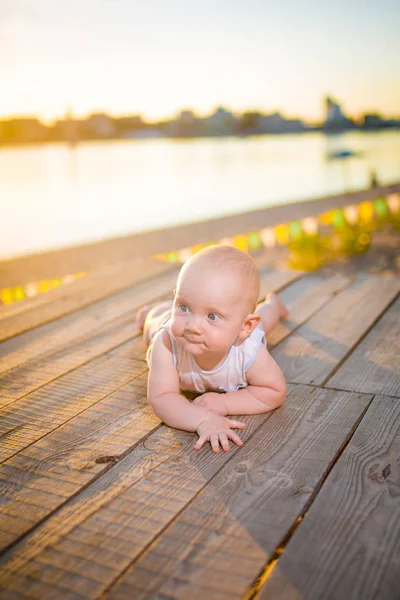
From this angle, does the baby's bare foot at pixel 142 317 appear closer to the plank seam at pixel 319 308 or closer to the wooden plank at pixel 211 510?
the plank seam at pixel 319 308

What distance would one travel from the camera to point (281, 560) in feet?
4.41

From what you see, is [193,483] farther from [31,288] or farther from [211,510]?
[31,288]

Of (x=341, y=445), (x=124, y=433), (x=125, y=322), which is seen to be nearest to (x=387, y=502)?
(x=341, y=445)

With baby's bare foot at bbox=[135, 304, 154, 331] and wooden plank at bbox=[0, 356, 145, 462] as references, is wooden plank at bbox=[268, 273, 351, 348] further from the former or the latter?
wooden plank at bbox=[0, 356, 145, 462]

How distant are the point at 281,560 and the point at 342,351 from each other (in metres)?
1.55

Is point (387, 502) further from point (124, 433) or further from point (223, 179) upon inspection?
point (223, 179)

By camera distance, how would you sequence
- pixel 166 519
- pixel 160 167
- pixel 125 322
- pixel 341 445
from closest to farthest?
→ pixel 166 519, pixel 341 445, pixel 125 322, pixel 160 167

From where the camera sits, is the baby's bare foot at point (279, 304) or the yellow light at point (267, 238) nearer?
the baby's bare foot at point (279, 304)

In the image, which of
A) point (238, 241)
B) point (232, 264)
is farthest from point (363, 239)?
point (232, 264)

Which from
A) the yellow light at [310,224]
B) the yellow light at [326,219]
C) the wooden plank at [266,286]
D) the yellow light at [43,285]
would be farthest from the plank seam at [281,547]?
the yellow light at [326,219]

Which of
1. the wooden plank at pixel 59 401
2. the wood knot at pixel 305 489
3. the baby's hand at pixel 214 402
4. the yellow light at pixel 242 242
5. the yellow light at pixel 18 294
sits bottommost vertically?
the yellow light at pixel 18 294

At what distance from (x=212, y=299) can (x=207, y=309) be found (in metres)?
0.05

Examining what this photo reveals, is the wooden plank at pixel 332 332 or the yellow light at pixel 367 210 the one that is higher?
the yellow light at pixel 367 210

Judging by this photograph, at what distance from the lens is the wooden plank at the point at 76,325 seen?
112 inches
